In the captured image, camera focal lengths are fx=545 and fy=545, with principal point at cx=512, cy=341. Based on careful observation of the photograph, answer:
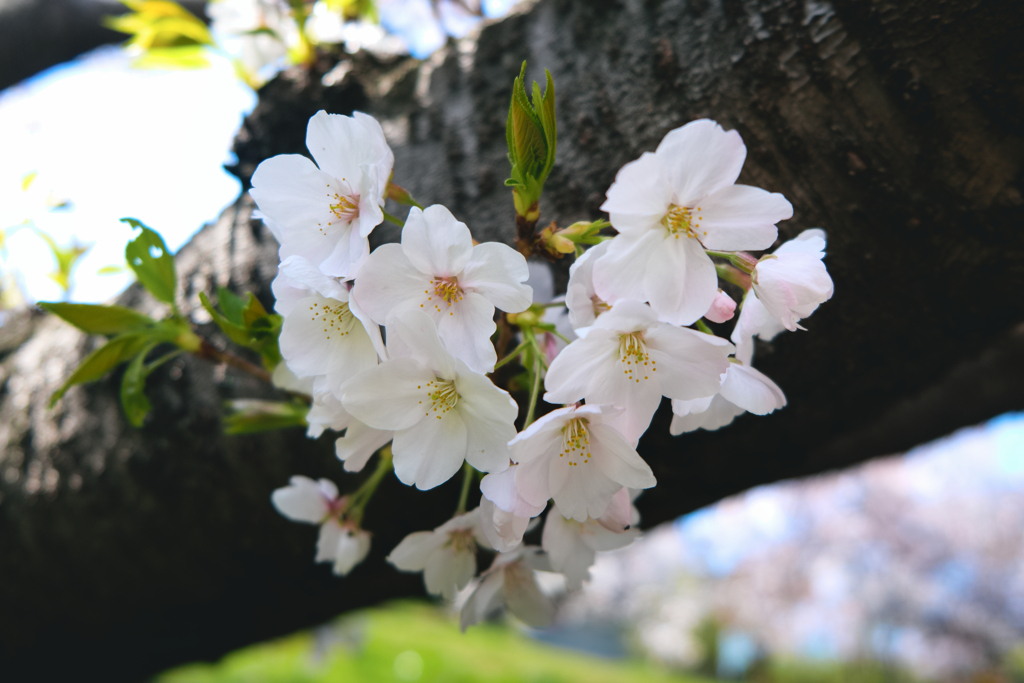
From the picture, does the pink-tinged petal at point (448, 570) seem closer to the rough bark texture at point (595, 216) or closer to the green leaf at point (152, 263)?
the rough bark texture at point (595, 216)

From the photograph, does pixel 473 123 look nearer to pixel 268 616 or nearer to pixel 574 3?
pixel 574 3

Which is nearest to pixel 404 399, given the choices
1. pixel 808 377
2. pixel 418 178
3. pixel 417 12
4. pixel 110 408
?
pixel 418 178

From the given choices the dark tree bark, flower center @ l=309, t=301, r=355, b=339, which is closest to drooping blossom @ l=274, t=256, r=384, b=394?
flower center @ l=309, t=301, r=355, b=339

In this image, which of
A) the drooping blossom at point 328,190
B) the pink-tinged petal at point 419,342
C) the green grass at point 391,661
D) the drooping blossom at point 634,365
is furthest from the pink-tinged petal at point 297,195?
the green grass at point 391,661

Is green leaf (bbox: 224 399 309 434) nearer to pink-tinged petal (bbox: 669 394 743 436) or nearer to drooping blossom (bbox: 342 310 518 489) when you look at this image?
drooping blossom (bbox: 342 310 518 489)

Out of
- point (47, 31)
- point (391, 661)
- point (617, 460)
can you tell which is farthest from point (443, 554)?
point (391, 661)

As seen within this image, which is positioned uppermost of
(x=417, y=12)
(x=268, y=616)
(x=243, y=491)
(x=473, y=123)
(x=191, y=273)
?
(x=417, y=12)

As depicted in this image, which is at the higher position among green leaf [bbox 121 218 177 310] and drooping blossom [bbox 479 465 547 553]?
green leaf [bbox 121 218 177 310]
